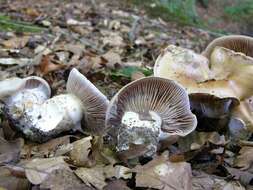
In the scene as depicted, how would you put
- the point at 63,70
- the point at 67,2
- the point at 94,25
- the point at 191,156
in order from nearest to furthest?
the point at 191,156
the point at 63,70
the point at 94,25
the point at 67,2

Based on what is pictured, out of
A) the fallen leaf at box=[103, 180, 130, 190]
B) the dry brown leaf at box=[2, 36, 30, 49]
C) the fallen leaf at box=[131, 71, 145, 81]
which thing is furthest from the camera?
the dry brown leaf at box=[2, 36, 30, 49]

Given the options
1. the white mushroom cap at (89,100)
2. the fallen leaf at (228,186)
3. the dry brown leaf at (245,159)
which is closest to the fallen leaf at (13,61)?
the white mushroom cap at (89,100)

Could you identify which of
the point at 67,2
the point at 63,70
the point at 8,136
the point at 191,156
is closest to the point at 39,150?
the point at 8,136

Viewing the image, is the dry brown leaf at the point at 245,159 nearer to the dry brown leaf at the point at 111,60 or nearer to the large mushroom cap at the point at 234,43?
the large mushroom cap at the point at 234,43

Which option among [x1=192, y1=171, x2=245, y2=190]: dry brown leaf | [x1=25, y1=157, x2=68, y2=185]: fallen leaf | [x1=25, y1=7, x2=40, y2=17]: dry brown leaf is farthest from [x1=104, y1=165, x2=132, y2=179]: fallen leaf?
[x1=25, y1=7, x2=40, y2=17]: dry brown leaf

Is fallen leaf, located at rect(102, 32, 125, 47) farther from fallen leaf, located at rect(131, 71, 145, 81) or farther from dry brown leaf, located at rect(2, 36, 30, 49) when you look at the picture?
fallen leaf, located at rect(131, 71, 145, 81)

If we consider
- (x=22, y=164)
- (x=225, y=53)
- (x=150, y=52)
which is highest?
(x=225, y=53)

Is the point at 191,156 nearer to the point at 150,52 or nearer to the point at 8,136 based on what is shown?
the point at 8,136
